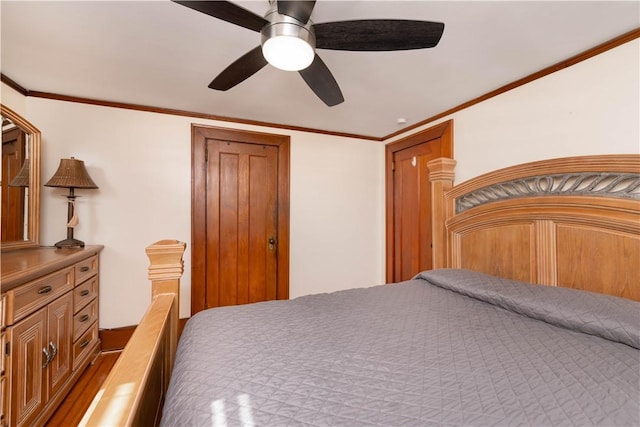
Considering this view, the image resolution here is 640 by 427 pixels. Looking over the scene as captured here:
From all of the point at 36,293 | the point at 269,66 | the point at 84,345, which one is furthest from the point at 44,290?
the point at 269,66

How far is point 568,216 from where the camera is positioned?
1.68 meters

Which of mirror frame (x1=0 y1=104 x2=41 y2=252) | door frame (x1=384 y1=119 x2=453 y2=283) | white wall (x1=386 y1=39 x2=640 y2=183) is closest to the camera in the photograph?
white wall (x1=386 y1=39 x2=640 y2=183)

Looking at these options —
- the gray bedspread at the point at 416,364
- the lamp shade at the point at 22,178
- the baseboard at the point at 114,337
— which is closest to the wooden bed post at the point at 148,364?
the gray bedspread at the point at 416,364

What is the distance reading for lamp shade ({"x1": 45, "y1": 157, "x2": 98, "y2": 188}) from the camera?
220 cm

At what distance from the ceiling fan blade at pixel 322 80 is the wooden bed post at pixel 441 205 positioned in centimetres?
124

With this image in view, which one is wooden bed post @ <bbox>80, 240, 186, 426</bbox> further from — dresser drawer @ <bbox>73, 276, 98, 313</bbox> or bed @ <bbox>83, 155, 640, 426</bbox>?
dresser drawer @ <bbox>73, 276, 98, 313</bbox>

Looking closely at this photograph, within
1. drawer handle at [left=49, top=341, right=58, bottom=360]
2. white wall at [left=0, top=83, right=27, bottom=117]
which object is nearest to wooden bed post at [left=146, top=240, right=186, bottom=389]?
drawer handle at [left=49, top=341, right=58, bottom=360]

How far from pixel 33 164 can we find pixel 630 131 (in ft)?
12.8

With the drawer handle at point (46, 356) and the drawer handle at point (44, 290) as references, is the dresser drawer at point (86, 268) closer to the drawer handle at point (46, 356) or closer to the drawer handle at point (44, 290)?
the drawer handle at point (44, 290)

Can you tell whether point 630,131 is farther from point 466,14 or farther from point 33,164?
point 33,164

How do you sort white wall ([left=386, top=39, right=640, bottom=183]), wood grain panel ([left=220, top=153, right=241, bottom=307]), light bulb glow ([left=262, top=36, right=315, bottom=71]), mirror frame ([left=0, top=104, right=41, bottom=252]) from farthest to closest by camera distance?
wood grain panel ([left=220, top=153, right=241, bottom=307]), mirror frame ([left=0, top=104, right=41, bottom=252]), white wall ([left=386, top=39, right=640, bottom=183]), light bulb glow ([left=262, top=36, right=315, bottom=71])

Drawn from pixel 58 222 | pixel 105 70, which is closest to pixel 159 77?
pixel 105 70

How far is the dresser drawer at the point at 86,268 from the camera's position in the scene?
207 centimetres

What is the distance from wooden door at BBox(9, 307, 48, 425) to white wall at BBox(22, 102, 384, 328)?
100 cm
